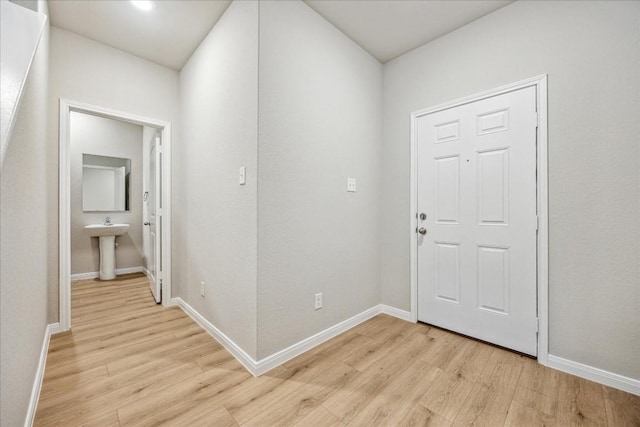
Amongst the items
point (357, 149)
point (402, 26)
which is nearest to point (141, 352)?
point (357, 149)

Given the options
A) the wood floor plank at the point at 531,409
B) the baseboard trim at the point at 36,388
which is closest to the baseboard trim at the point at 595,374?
the wood floor plank at the point at 531,409

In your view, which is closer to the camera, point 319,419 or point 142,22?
point 319,419

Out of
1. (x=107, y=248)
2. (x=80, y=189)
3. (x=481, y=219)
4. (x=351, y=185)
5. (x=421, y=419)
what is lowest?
(x=421, y=419)

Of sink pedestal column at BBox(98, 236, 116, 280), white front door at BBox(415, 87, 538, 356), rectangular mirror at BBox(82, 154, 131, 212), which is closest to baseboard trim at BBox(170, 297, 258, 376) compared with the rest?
white front door at BBox(415, 87, 538, 356)

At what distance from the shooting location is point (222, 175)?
2.13 meters

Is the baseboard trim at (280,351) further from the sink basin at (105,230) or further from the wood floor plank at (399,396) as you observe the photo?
the sink basin at (105,230)

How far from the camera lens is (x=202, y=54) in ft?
8.09

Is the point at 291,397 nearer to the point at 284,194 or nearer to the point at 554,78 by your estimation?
the point at 284,194

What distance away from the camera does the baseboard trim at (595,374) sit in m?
1.55

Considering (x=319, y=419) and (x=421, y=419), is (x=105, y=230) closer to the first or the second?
(x=319, y=419)

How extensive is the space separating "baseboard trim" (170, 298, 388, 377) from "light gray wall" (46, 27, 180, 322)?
0.92 m

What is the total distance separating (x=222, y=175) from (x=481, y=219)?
7.02 feet

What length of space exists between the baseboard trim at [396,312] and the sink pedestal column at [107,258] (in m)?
4.04

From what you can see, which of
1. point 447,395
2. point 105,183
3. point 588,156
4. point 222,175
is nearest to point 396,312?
point 447,395
